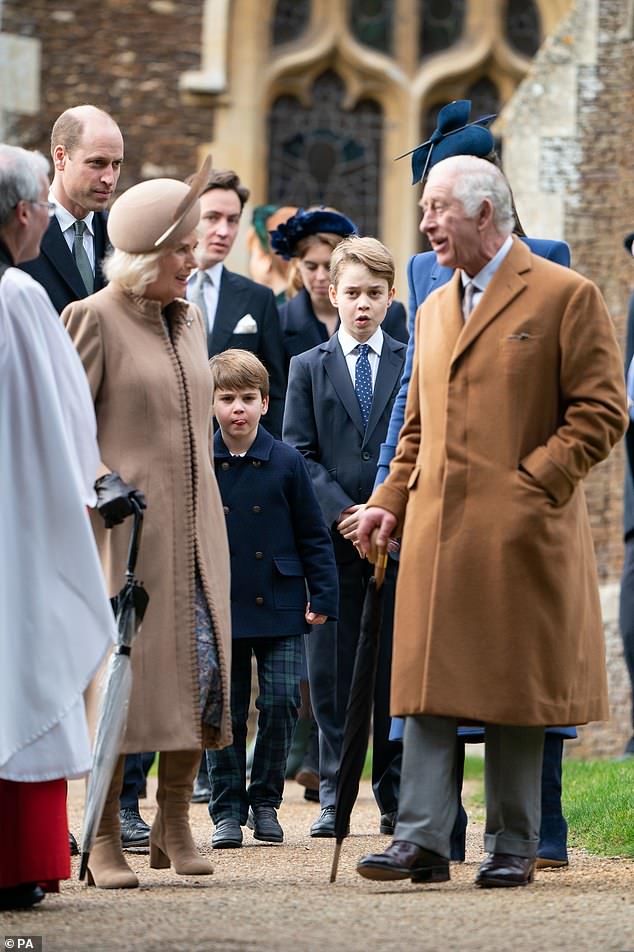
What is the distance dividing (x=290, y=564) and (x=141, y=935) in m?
2.51

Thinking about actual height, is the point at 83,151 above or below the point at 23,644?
above

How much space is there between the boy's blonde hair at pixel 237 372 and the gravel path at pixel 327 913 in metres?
1.68

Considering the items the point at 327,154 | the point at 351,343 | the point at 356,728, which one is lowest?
the point at 356,728

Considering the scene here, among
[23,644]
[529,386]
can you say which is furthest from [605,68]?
[23,644]

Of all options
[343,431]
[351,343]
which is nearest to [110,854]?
[343,431]

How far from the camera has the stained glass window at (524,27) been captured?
15.7 m

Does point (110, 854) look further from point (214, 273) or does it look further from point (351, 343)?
point (214, 273)

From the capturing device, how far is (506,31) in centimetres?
1570

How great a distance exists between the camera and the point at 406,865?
5.40m

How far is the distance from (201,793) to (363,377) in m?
2.18

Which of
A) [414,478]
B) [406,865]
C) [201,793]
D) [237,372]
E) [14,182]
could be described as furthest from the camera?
[201,793]

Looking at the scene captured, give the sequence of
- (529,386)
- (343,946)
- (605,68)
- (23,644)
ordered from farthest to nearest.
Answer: (605,68) < (529,386) < (23,644) < (343,946)

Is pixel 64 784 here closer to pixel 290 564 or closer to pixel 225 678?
pixel 225 678

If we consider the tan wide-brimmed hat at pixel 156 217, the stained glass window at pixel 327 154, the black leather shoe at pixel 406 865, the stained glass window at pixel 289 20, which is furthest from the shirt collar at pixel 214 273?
the stained glass window at pixel 289 20
